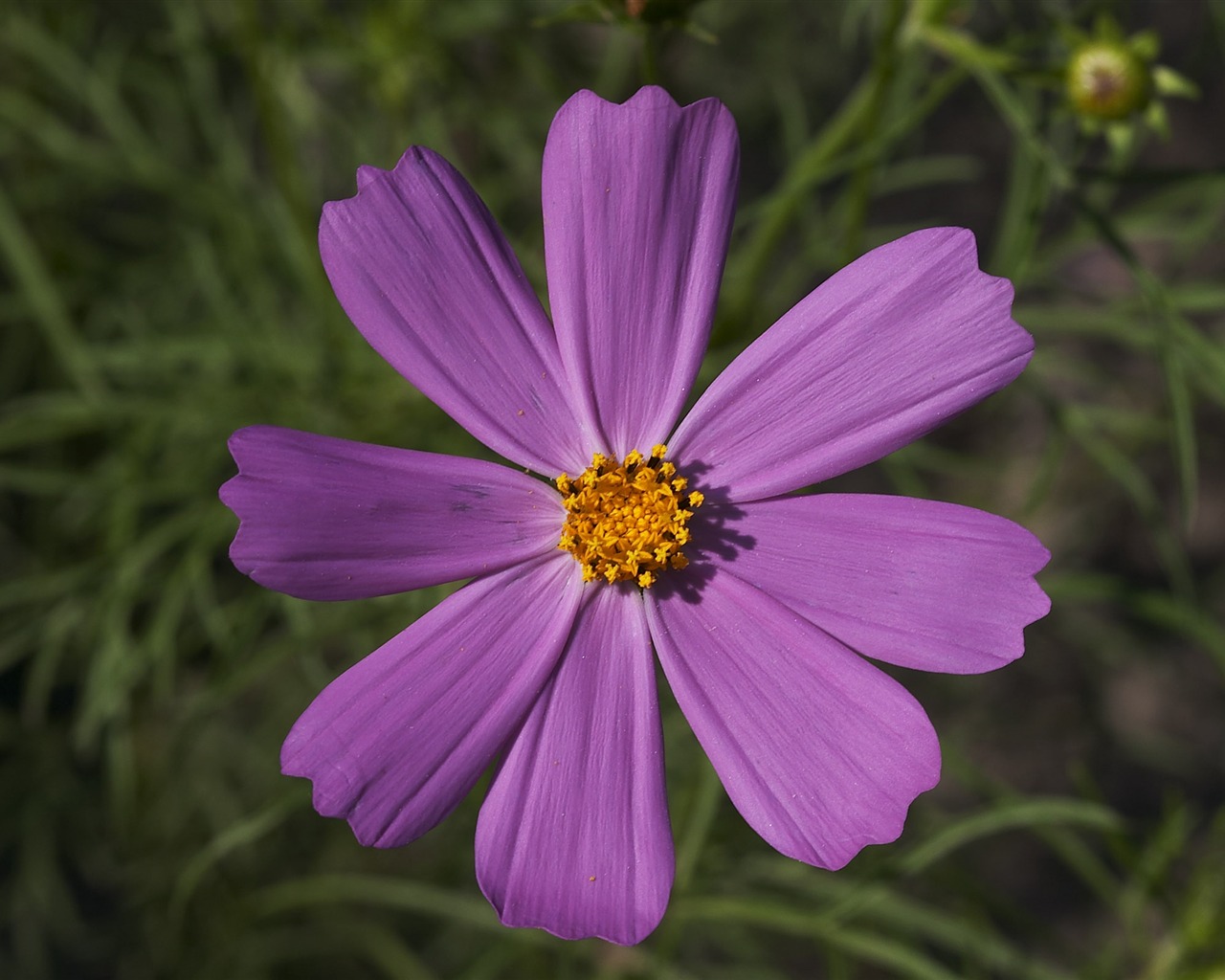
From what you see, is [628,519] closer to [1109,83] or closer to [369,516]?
[369,516]

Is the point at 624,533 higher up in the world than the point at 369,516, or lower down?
lower down

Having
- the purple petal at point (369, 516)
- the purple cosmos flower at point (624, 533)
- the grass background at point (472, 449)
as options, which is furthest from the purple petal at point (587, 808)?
the grass background at point (472, 449)

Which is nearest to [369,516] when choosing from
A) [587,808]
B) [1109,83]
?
[587,808]

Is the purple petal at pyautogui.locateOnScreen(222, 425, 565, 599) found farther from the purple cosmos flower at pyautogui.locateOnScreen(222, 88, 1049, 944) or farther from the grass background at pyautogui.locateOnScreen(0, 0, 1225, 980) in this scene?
the grass background at pyautogui.locateOnScreen(0, 0, 1225, 980)

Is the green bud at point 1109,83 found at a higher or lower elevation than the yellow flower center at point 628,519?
higher

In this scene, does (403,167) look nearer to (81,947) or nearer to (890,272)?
(890,272)

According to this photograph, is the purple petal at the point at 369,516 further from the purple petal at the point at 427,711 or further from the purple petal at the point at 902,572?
the purple petal at the point at 902,572
